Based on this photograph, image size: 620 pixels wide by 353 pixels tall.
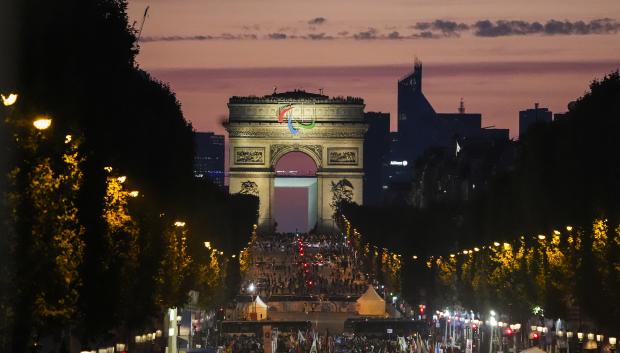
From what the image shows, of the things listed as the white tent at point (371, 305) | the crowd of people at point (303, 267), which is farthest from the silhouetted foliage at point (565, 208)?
the crowd of people at point (303, 267)

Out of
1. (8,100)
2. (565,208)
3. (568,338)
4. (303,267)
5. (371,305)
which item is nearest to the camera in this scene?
(8,100)

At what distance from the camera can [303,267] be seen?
15412 cm

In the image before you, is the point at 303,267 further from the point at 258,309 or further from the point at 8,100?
the point at 8,100

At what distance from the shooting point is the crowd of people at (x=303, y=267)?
452ft

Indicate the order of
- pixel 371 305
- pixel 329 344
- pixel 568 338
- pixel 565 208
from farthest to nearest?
pixel 371 305 < pixel 329 344 < pixel 565 208 < pixel 568 338

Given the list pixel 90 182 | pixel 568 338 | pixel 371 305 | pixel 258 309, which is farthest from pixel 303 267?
pixel 90 182

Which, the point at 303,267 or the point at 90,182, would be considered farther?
the point at 303,267

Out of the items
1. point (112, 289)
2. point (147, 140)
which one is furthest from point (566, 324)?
point (112, 289)

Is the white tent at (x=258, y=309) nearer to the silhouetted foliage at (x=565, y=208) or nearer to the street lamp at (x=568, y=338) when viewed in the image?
the silhouetted foliage at (x=565, y=208)

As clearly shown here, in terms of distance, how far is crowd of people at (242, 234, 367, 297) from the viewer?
138 m

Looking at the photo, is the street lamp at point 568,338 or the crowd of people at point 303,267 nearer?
the street lamp at point 568,338

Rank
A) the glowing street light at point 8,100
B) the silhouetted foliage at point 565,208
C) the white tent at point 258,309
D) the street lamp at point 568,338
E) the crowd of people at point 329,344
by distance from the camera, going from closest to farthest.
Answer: the glowing street light at point 8,100, the silhouetted foliage at point 565,208, the street lamp at point 568,338, the crowd of people at point 329,344, the white tent at point 258,309

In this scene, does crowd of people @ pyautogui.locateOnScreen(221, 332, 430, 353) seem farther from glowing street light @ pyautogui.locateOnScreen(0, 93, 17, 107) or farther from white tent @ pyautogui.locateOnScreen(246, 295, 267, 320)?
glowing street light @ pyautogui.locateOnScreen(0, 93, 17, 107)

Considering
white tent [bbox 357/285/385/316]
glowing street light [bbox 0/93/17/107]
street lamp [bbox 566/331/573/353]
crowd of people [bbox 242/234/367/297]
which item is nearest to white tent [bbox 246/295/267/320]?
white tent [bbox 357/285/385/316]
